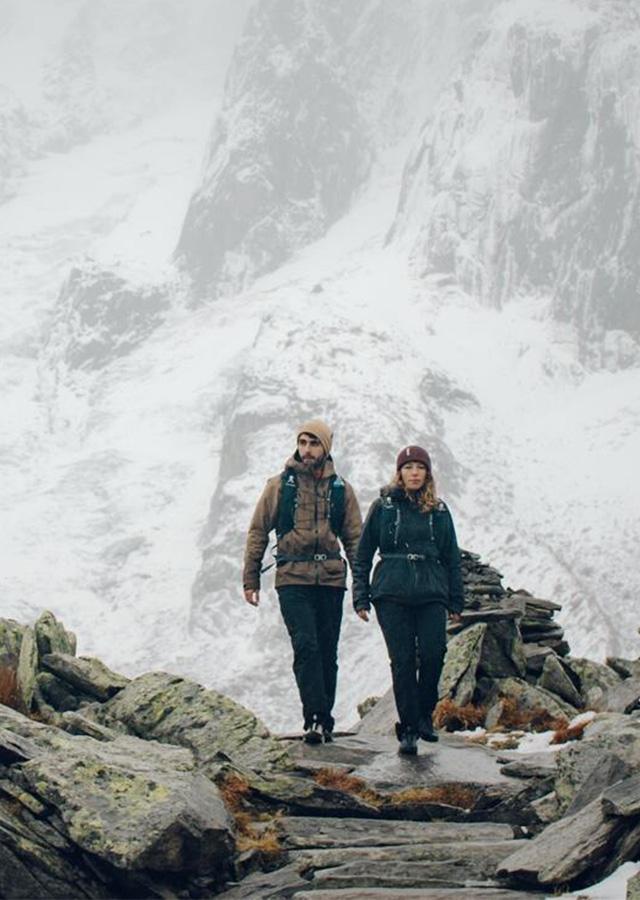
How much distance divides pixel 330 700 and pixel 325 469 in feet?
8.55

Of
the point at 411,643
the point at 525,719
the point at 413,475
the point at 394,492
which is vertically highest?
the point at 413,475

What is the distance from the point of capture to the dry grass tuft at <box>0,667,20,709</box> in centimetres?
1391

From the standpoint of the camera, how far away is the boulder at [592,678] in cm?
1970

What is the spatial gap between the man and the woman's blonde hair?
0.83m

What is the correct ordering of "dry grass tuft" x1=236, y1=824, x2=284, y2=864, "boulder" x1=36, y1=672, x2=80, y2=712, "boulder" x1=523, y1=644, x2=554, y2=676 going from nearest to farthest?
"dry grass tuft" x1=236, y1=824, x2=284, y2=864 → "boulder" x1=36, y1=672, x2=80, y2=712 → "boulder" x1=523, y1=644, x2=554, y2=676

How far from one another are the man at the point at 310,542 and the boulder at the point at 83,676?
233 cm

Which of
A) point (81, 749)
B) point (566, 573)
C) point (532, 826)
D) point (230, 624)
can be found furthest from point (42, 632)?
point (230, 624)

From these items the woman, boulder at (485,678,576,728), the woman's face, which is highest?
the woman's face

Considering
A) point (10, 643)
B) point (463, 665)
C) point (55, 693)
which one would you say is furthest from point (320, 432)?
point (463, 665)

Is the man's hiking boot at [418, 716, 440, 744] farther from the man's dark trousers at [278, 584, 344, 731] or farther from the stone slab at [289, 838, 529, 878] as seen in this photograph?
the stone slab at [289, 838, 529, 878]

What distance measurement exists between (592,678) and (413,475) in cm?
867

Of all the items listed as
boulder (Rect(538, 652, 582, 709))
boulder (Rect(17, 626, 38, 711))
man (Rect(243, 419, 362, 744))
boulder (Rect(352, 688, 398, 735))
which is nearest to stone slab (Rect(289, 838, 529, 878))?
man (Rect(243, 419, 362, 744))

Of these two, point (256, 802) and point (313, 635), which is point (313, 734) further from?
point (256, 802)

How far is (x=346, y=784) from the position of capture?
12617 millimetres
